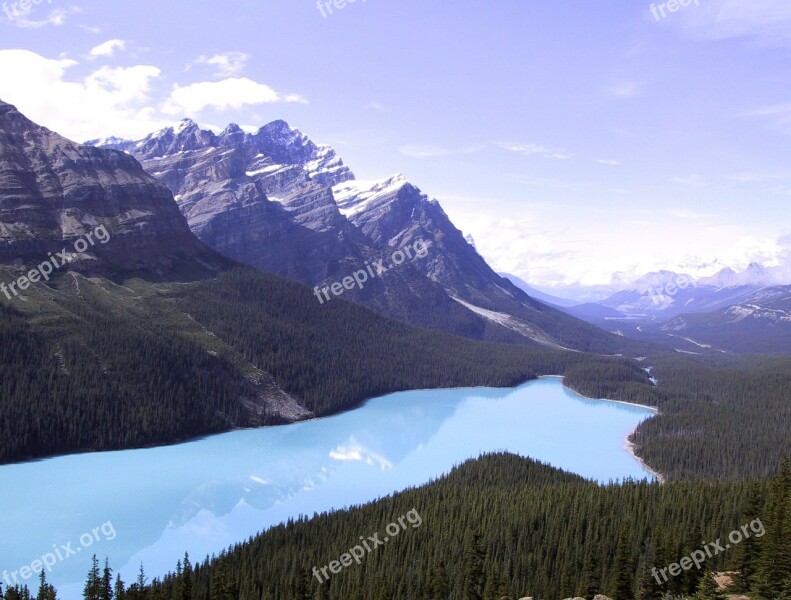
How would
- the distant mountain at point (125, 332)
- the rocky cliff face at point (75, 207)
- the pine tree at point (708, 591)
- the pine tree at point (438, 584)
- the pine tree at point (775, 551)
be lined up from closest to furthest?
the pine tree at point (708, 591) → the pine tree at point (775, 551) → the pine tree at point (438, 584) → the distant mountain at point (125, 332) → the rocky cliff face at point (75, 207)

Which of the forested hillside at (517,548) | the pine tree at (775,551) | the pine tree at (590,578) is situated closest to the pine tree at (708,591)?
the pine tree at (775,551)

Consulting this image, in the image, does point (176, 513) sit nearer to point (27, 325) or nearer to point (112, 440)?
point (112, 440)

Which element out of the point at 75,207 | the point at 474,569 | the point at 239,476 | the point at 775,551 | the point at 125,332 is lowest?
the point at 239,476

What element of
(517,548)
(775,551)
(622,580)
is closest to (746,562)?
(775,551)

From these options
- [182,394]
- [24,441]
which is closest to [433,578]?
[24,441]

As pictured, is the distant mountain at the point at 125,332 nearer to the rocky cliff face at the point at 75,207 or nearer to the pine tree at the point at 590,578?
Result: the rocky cliff face at the point at 75,207

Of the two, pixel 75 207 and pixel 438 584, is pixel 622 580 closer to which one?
pixel 438 584

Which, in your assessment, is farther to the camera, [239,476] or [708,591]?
[239,476]
